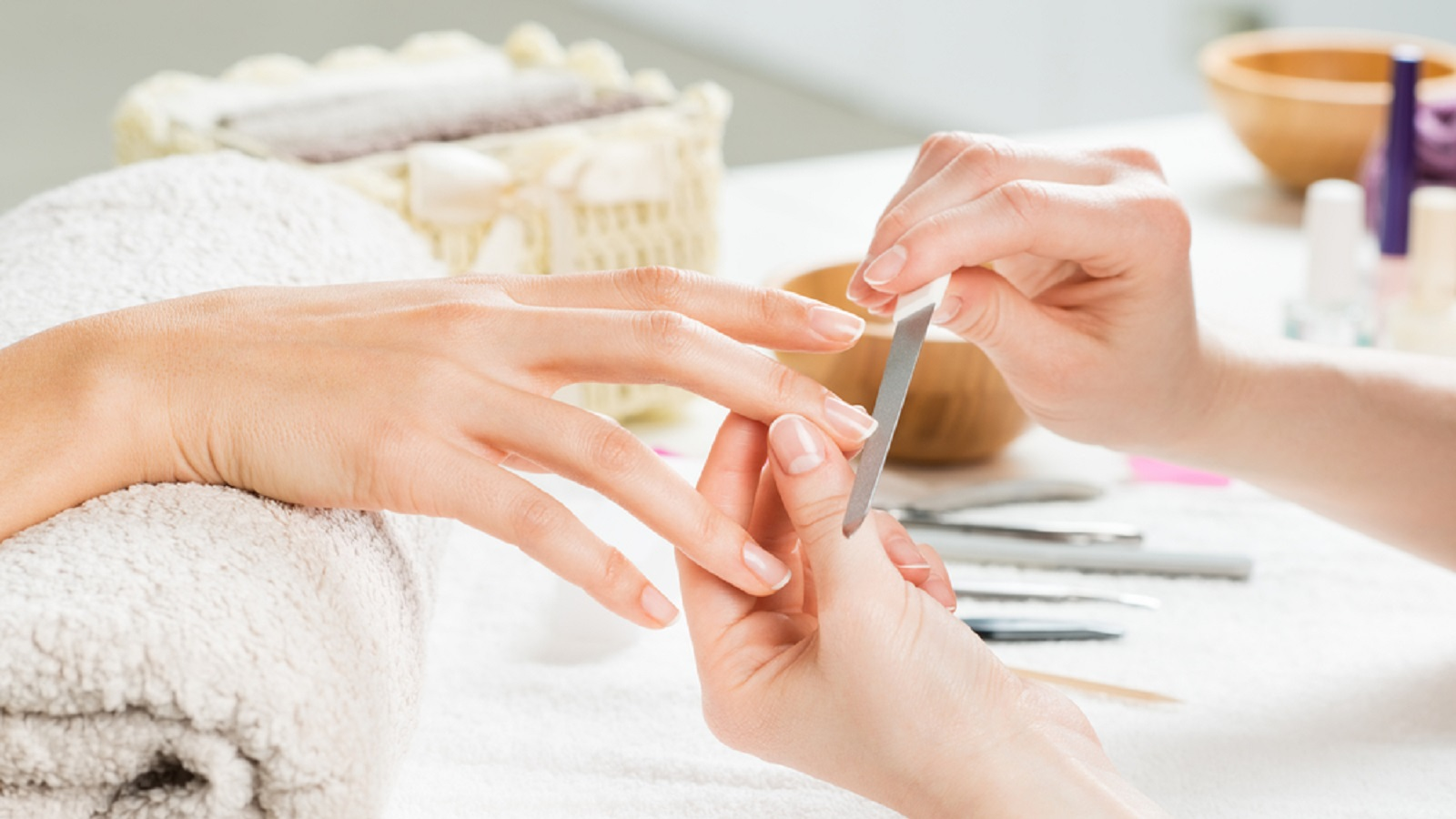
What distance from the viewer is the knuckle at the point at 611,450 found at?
1.61 ft

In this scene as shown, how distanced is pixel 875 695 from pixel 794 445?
95mm

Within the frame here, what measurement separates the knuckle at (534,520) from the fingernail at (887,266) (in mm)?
189

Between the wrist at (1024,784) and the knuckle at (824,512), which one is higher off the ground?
the knuckle at (824,512)

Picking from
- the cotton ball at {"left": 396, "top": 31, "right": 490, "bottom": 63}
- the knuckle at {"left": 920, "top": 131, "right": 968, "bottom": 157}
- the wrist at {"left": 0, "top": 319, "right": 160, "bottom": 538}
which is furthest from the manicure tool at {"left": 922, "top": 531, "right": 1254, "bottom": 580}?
the cotton ball at {"left": 396, "top": 31, "right": 490, "bottom": 63}

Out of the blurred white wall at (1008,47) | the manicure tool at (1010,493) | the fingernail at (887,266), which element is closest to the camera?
the fingernail at (887,266)

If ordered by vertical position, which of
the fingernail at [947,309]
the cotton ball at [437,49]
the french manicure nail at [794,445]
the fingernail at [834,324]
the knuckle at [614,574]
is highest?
the cotton ball at [437,49]

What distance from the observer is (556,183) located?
874mm

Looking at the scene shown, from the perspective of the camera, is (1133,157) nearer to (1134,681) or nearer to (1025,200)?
(1025,200)

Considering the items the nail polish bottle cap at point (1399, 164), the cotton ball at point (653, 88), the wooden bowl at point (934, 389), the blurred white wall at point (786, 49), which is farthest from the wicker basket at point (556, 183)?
the blurred white wall at point (786, 49)

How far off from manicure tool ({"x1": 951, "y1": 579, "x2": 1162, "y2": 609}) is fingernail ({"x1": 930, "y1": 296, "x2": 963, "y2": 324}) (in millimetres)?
148

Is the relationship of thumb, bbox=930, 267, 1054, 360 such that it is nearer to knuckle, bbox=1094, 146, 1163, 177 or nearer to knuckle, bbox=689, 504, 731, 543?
knuckle, bbox=1094, 146, 1163, 177

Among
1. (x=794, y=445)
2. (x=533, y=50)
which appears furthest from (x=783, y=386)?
(x=533, y=50)

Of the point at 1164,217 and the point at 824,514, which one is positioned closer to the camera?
the point at 824,514

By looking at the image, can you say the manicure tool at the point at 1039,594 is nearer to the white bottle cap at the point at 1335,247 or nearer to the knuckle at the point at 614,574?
the knuckle at the point at 614,574
